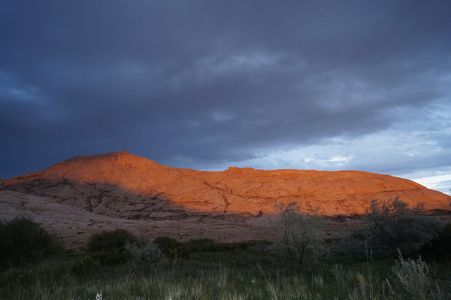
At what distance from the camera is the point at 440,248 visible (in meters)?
12.4

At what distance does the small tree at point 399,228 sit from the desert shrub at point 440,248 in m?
0.29

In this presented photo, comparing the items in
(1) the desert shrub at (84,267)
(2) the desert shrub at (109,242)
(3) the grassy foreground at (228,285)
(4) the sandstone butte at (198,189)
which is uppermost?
(4) the sandstone butte at (198,189)

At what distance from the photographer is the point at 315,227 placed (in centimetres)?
1071

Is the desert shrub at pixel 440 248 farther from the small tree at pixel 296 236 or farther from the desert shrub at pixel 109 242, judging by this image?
the desert shrub at pixel 109 242

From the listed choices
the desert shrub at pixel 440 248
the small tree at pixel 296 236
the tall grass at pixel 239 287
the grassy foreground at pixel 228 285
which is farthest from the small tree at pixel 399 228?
the tall grass at pixel 239 287

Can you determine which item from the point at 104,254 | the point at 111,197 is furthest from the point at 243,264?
the point at 111,197

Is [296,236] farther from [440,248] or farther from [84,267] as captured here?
[84,267]

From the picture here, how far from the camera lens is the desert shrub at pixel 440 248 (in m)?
11.8

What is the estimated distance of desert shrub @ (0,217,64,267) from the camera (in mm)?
11252

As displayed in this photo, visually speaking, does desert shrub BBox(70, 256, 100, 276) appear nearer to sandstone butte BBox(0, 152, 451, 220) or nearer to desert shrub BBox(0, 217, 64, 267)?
desert shrub BBox(0, 217, 64, 267)

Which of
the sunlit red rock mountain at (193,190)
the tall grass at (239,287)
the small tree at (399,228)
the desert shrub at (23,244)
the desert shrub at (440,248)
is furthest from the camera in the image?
the sunlit red rock mountain at (193,190)

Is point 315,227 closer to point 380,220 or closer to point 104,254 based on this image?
point 380,220

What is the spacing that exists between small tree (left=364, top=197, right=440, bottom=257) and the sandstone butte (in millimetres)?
32718

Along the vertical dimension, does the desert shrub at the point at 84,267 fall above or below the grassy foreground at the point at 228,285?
below
